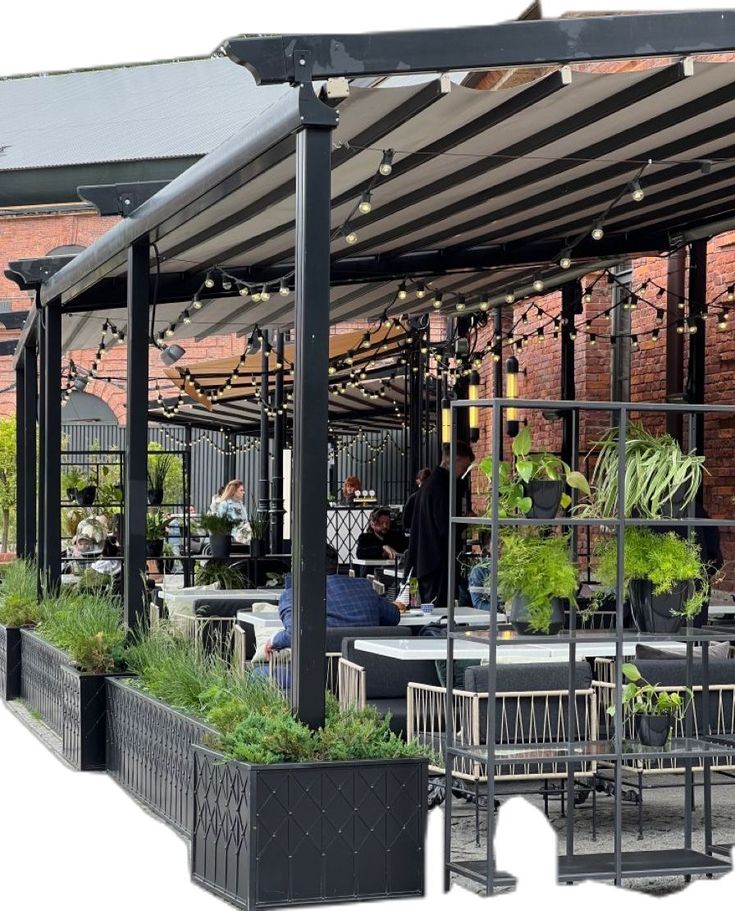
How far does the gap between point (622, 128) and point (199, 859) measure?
14.5ft

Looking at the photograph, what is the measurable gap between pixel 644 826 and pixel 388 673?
143cm

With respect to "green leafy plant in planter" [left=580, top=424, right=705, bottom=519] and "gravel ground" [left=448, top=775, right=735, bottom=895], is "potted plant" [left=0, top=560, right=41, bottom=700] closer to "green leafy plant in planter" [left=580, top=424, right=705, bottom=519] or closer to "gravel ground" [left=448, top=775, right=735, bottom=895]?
"gravel ground" [left=448, top=775, right=735, bottom=895]

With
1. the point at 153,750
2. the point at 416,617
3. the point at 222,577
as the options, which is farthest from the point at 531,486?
the point at 222,577

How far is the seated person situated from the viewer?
16859 millimetres

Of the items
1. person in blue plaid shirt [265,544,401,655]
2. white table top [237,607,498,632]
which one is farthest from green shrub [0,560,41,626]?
person in blue plaid shirt [265,544,401,655]

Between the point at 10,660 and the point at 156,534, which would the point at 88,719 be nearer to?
the point at 10,660

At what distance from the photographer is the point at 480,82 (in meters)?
6.85

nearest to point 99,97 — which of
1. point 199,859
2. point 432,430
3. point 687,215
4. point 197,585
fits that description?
point 432,430

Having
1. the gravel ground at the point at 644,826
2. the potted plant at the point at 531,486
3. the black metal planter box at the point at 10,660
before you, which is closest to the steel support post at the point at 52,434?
the black metal planter box at the point at 10,660

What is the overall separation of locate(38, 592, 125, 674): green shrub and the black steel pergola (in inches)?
9.8

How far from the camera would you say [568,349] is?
49.3 feet

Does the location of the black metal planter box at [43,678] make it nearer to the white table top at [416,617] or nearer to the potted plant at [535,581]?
the white table top at [416,617]

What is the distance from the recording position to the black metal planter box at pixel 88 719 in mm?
8617

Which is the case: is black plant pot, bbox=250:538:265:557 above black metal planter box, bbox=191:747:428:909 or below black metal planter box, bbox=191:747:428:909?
above
